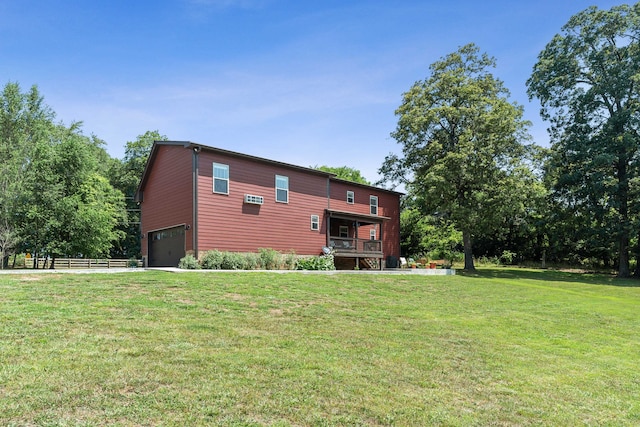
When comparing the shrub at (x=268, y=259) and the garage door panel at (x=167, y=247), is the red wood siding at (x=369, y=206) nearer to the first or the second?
the shrub at (x=268, y=259)

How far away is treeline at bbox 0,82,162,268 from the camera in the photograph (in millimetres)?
25203

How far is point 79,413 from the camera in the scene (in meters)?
3.19

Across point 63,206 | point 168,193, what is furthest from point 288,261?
point 63,206

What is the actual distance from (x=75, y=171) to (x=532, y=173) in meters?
30.8

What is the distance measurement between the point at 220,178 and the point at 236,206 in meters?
1.43

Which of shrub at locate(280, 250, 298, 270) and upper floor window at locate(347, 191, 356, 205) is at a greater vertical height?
upper floor window at locate(347, 191, 356, 205)

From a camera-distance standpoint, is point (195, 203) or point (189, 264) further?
point (195, 203)

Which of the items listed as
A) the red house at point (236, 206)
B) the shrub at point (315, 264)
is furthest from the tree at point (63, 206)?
the shrub at point (315, 264)

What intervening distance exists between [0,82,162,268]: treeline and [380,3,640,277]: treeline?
21.3 metres

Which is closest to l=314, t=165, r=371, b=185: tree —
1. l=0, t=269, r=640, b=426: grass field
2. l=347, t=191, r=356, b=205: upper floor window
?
l=347, t=191, r=356, b=205: upper floor window

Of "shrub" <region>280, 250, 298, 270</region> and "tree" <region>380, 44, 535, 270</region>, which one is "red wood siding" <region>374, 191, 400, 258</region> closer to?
"tree" <region>380, 44, 535, 270</region>

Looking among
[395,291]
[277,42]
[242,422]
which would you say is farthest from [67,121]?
[242,422]

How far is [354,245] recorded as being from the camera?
76.4ft

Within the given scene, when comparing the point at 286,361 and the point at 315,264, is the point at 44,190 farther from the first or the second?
the point at 286,361
